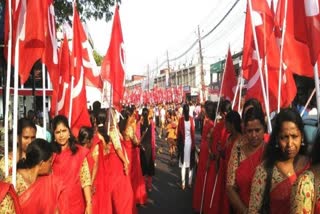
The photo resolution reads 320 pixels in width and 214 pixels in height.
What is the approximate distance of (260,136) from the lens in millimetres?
3846

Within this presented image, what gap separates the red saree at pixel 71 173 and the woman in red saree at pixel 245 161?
4.95ft

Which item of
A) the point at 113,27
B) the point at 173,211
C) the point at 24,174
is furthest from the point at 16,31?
the point at 173,211

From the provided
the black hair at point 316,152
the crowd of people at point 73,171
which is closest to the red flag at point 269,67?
the crowd of people at point 73,171

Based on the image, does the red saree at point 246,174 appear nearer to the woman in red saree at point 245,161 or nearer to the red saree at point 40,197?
the woman in red saree at point 245,161

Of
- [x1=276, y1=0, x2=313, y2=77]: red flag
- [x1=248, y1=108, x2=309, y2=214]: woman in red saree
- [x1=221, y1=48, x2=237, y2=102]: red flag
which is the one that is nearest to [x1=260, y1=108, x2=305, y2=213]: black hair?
[x1=248, y1=108, x2=309, y2=214]: woman in red saree

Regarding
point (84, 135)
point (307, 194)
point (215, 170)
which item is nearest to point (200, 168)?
Result: point (215, 170)

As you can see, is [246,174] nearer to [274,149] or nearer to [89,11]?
[274,149]

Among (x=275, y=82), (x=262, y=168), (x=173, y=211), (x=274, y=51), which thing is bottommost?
(x=173, y=211)

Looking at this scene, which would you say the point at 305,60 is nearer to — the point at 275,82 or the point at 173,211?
the point at 275,82

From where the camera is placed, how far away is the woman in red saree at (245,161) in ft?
11.7

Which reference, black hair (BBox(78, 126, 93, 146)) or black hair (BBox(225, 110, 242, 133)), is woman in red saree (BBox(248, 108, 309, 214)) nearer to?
black hair (BBox(225, 110, 242, 133))

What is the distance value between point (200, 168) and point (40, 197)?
450cm

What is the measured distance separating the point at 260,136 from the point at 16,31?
2.19 metres

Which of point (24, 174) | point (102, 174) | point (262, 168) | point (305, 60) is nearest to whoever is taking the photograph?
point (262, 168)
